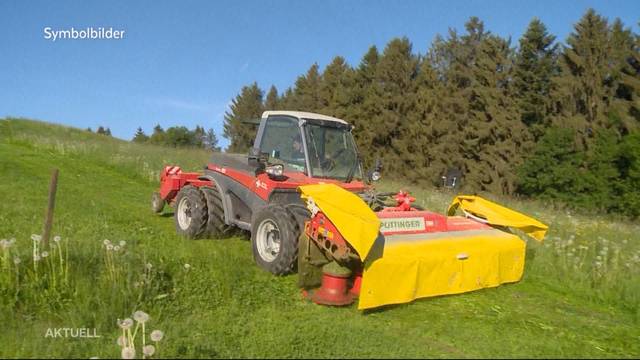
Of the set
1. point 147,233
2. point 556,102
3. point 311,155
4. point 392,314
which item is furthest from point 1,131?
point 556,102

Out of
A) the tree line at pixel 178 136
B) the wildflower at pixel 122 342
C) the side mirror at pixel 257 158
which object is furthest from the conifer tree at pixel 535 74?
the tree line at pixel 178 136

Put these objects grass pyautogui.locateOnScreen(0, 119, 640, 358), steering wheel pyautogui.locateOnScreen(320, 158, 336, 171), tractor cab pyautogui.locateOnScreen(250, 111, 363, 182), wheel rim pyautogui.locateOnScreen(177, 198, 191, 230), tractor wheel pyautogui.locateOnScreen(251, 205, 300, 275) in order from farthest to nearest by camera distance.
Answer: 1. wheel rim pyautogui.locateOnScreen(177, 198, 191, 230)
2. steering wheel pyautogui.locateOnScreen(320, 158, 336, 171)
3. tractor cab pyautogui.locateOnScreen(250, 111, 363, 182)
4. tractor wheel pyautogui.locateOnScreen(251, 205, 300, 275)
5. grass pyautogui.locateOnScreen(0, 119, 640, 358)

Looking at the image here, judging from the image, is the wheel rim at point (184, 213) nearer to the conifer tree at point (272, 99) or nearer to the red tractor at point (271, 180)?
the red tractor at point (271, 180)

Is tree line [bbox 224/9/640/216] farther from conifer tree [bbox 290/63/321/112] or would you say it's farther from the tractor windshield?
the tractor windshield

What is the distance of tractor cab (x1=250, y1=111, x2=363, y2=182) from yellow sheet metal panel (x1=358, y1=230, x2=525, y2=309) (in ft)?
6.41

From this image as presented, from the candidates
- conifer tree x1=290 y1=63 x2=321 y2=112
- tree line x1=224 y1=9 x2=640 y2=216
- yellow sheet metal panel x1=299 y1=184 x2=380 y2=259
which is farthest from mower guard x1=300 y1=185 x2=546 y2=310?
conifer tree x1=290 y1=63 x2=321 y2=112

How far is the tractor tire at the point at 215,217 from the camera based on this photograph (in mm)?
7832

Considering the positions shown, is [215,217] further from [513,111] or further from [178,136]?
[178,136]

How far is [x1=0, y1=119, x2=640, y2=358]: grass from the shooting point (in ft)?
13.6

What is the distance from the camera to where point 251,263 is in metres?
6.45

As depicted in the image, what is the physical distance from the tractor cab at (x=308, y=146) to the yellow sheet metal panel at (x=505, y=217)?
1.70m

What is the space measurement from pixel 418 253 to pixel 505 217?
2350 millimetres

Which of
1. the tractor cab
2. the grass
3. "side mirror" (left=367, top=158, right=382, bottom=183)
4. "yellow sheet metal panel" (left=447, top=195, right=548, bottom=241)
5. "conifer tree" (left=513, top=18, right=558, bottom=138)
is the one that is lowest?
the grass

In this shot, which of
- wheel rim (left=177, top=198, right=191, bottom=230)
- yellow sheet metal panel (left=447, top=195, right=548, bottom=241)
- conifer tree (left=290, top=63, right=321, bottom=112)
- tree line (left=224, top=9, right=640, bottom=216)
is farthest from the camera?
conifer tree (left=290, top=63, right=321, bottom=112)
